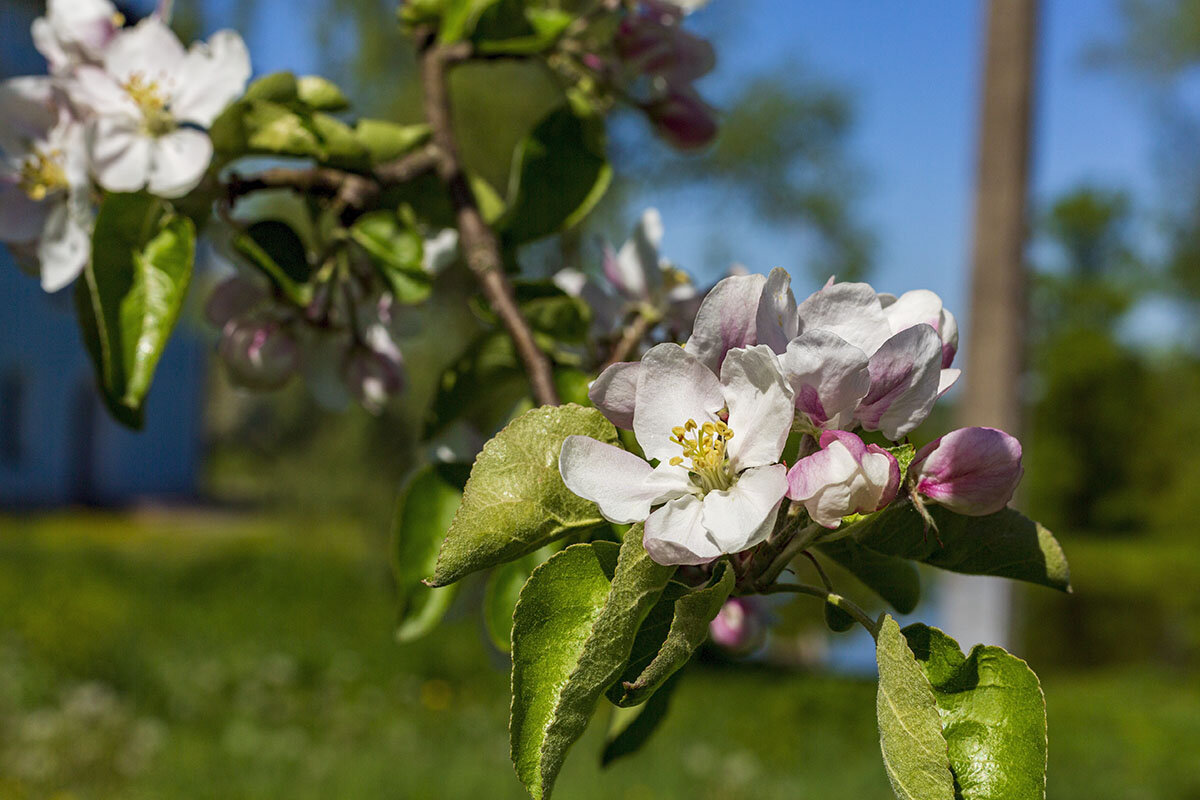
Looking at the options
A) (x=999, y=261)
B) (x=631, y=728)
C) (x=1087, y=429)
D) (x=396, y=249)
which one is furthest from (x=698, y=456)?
(x=1087, y=429)

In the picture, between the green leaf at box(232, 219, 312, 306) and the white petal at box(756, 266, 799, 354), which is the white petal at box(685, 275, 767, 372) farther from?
the green leaf at box(232, 219, 312, 306)

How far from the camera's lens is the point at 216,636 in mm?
6070

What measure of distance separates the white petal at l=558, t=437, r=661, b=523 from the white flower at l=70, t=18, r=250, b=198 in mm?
399

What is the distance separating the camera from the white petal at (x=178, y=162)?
708mm

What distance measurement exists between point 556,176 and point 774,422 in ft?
1.63

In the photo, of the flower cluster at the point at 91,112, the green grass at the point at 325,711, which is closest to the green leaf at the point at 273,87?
the flower cluster at the point at 91,112

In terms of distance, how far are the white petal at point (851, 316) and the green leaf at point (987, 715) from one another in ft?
0.42

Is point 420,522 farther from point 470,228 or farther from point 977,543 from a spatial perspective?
point 977,543

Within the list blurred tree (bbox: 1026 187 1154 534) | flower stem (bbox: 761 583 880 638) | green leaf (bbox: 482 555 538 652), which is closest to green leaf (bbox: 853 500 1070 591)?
flower stem (bbox: 761 583 880 638)

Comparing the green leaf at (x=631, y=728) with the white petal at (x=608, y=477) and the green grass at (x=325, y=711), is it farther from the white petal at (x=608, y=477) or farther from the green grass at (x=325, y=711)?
the green grass at (x=325, y=711)

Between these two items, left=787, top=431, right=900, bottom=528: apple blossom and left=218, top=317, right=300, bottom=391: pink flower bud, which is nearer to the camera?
left=787, top=431, right=900, bottom=528: apple blossom

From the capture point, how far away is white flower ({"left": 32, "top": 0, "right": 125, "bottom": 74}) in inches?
30.1

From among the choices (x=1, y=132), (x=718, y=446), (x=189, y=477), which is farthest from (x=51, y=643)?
(x=189, y=477)

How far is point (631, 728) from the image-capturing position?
0.69m
